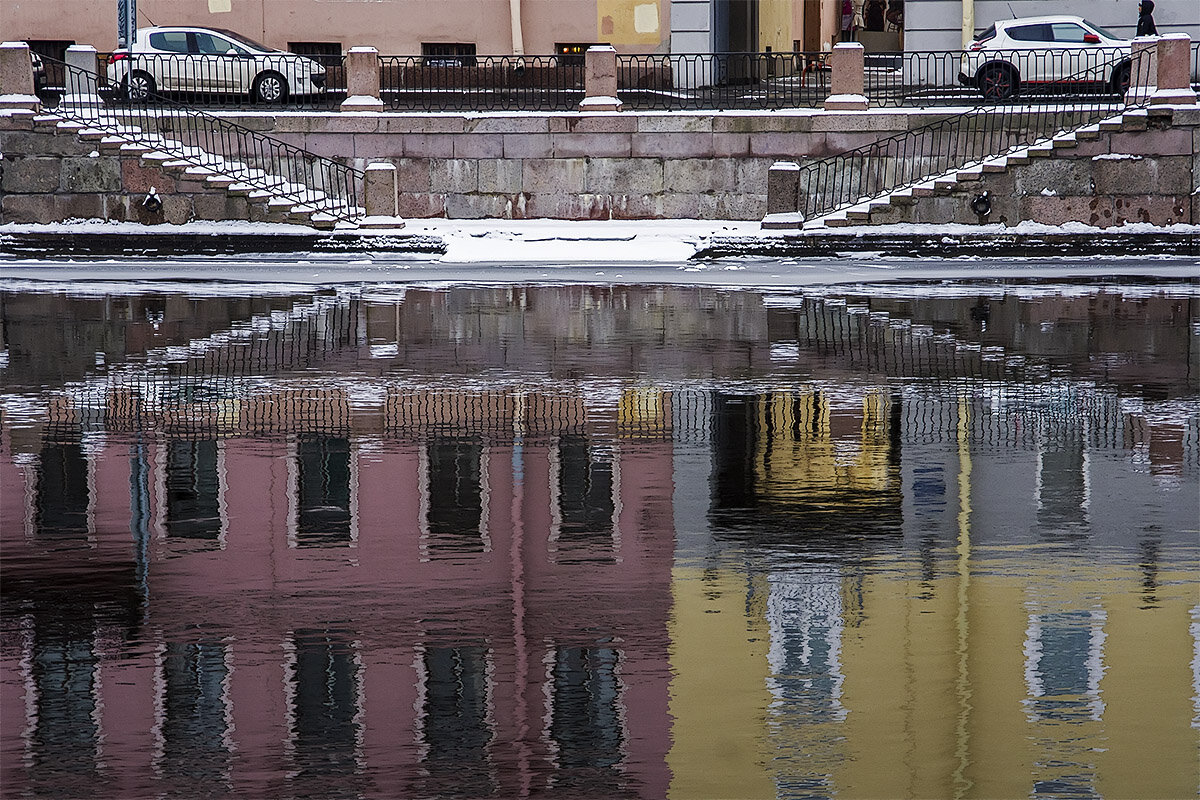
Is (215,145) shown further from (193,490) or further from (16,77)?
(193,490)

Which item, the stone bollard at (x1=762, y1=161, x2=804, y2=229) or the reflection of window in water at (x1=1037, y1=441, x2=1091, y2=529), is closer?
the reflection of window in water at (x1=1037, y1=441, x2=1091, y2=529)

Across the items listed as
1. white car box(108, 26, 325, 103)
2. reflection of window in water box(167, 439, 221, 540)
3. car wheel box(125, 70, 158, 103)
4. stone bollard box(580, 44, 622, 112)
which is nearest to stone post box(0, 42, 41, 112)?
car wheel box(125, 70, 158, 103)

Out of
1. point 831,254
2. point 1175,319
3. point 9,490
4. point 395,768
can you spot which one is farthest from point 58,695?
point 831,254

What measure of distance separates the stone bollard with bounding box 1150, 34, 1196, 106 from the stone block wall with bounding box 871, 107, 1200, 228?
236 millimetres

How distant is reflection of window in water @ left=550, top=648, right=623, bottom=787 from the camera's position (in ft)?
17.0

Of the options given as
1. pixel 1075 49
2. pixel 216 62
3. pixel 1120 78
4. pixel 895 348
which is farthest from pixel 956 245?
pixel 216 62

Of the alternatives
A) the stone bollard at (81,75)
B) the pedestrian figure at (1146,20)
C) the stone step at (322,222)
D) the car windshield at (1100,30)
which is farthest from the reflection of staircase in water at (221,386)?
the car windshield at (1100,30)

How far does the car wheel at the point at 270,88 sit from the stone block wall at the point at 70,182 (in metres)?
4.65

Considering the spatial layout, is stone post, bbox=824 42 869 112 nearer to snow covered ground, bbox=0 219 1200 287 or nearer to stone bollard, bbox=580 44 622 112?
snow covered ground, bbox=0 219 1200 287

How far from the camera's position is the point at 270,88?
30469 millimetres

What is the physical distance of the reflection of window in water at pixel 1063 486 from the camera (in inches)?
326

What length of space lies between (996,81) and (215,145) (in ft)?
39.1

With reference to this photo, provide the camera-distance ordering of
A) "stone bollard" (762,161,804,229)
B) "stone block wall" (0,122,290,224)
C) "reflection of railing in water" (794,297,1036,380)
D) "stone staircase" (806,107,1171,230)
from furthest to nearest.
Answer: "stone block wall" (0,122,290,224), "stone staircase" (806,107,1171,230), "stone bollard" (762,161,804,229), "reflection of railing in water" (794,297,1036,380)

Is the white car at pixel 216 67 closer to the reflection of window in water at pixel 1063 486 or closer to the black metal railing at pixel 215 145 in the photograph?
the black metal railing at pixel 215 145
